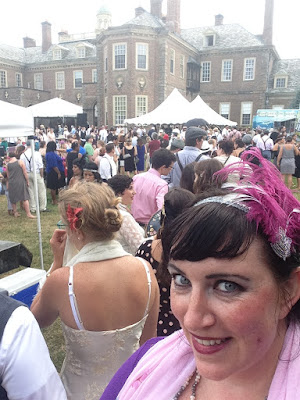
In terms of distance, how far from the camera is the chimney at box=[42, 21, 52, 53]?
4491cm

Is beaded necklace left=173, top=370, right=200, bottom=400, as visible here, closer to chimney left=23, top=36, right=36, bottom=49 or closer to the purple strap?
the purple strap

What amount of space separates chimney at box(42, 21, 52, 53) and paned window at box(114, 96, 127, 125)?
20.2 meters

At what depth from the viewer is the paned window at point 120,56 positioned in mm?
30609

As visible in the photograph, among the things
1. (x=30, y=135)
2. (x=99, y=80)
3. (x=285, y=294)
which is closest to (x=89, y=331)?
(x=285, y=294)

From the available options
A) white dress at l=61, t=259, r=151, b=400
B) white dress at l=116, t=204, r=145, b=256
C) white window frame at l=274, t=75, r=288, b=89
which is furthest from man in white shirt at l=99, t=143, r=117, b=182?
white window frame at l=274, t=75, r=288, b=89

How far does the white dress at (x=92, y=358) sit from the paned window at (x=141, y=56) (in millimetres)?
31697

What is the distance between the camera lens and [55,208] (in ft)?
30.6

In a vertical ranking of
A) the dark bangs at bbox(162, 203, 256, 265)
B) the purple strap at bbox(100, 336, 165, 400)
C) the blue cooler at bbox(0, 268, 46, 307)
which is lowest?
the blue cooler at bbox(0, 268, 46, 307)

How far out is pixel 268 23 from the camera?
3678 cm

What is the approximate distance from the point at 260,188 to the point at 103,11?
56392 mm

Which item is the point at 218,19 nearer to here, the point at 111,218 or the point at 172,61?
the point at 172,61

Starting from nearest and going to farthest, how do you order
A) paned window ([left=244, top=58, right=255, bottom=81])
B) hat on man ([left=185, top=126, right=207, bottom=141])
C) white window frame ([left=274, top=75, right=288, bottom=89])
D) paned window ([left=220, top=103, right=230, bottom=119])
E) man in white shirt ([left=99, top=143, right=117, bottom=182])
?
1. hat on man ([left=185, top=126, right=207, bottom=141])
2. man in white shirt ([left=99, top=143, right=117, bottom=182])
3. paned window ([left=244, top=58, right=255, bottom=81])
4. paned window ([left=220, top=103, right=230, bottom=119])
5. white window frame ([left=274, top=75, right=288, bottom=89])

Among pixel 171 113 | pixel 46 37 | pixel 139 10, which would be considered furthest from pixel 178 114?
pixel 46 37

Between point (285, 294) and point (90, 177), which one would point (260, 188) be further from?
point (90, 177)
